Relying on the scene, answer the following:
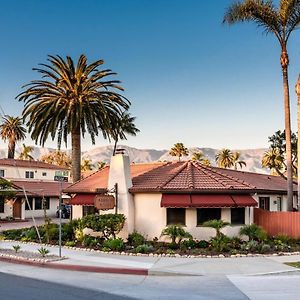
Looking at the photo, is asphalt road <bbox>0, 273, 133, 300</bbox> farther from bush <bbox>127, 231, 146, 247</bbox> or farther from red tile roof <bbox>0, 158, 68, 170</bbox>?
red tile roof <bbox>0, 158, 68, 170</bbox>

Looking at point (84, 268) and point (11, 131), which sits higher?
point (11, 131)

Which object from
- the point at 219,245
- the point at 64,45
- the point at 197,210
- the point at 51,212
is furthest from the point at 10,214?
the point at 219,245

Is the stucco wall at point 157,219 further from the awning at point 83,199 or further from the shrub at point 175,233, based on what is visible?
the awning at point 83,199

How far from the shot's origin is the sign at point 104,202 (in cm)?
2318

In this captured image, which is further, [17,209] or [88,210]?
[17,209]

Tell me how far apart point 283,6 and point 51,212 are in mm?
35398

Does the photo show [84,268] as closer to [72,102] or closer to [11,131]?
[72,102]

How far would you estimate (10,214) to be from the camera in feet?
152

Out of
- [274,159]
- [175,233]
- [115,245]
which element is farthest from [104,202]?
[274,159]

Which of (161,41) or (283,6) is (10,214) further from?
(283,6)

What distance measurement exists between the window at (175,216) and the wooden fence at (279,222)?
4548 mm

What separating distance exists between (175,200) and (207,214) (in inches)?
73.2

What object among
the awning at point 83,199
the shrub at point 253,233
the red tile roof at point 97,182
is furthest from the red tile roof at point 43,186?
the shrub at point 253,233

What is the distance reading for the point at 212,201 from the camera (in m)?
22.7
